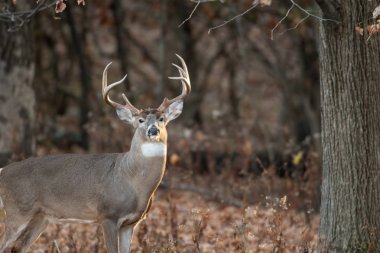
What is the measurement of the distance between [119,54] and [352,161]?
33.8 feet

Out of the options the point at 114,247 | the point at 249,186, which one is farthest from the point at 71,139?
the point at 114,247

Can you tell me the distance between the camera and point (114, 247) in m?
8.11

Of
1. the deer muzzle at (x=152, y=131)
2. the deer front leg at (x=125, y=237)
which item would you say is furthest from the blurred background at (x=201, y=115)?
the deer muzzle at (x=152, y=131)

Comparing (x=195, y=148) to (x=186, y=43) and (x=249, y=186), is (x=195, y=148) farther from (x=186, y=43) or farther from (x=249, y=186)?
(x=186, y=43)

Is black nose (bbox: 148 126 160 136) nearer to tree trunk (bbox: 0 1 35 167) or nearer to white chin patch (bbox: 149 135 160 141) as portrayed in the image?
white chin patch (bbox: 149 135 160 141)

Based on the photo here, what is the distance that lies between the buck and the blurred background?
359mm

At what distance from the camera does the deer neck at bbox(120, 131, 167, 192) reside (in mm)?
8227

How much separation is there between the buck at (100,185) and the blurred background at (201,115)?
36cm

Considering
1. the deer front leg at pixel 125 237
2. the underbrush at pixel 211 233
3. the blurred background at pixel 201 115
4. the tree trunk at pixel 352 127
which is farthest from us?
the blurred background at pixel 201 115

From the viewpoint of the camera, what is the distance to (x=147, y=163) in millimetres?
8266

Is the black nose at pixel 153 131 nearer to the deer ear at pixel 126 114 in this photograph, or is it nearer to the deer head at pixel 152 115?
the deer head at pixel 152 115

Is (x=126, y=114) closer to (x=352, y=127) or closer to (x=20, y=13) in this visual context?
(x=20, y=13)

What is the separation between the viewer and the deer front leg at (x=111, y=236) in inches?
318

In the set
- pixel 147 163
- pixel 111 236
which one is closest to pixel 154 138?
pixel 147 163
